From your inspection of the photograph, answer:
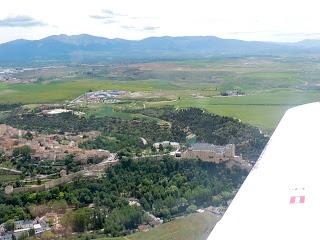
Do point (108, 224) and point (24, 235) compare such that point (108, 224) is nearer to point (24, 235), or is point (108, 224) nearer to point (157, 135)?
point (24, 235)

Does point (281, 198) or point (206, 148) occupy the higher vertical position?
point (281, 198)

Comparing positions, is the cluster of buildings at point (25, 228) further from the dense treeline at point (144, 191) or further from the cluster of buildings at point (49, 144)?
the cluster of buildings at point (49, 144)

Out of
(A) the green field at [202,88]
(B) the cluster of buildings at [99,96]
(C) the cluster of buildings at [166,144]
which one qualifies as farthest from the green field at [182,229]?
(B) the cluster of buildings at [99,96]

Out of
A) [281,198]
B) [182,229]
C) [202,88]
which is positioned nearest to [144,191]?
[182,229]

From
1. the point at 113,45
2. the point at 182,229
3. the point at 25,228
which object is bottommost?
the point at 25,228

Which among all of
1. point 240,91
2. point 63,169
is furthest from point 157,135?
point 240,91

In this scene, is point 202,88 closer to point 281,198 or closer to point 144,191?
point 144,191
